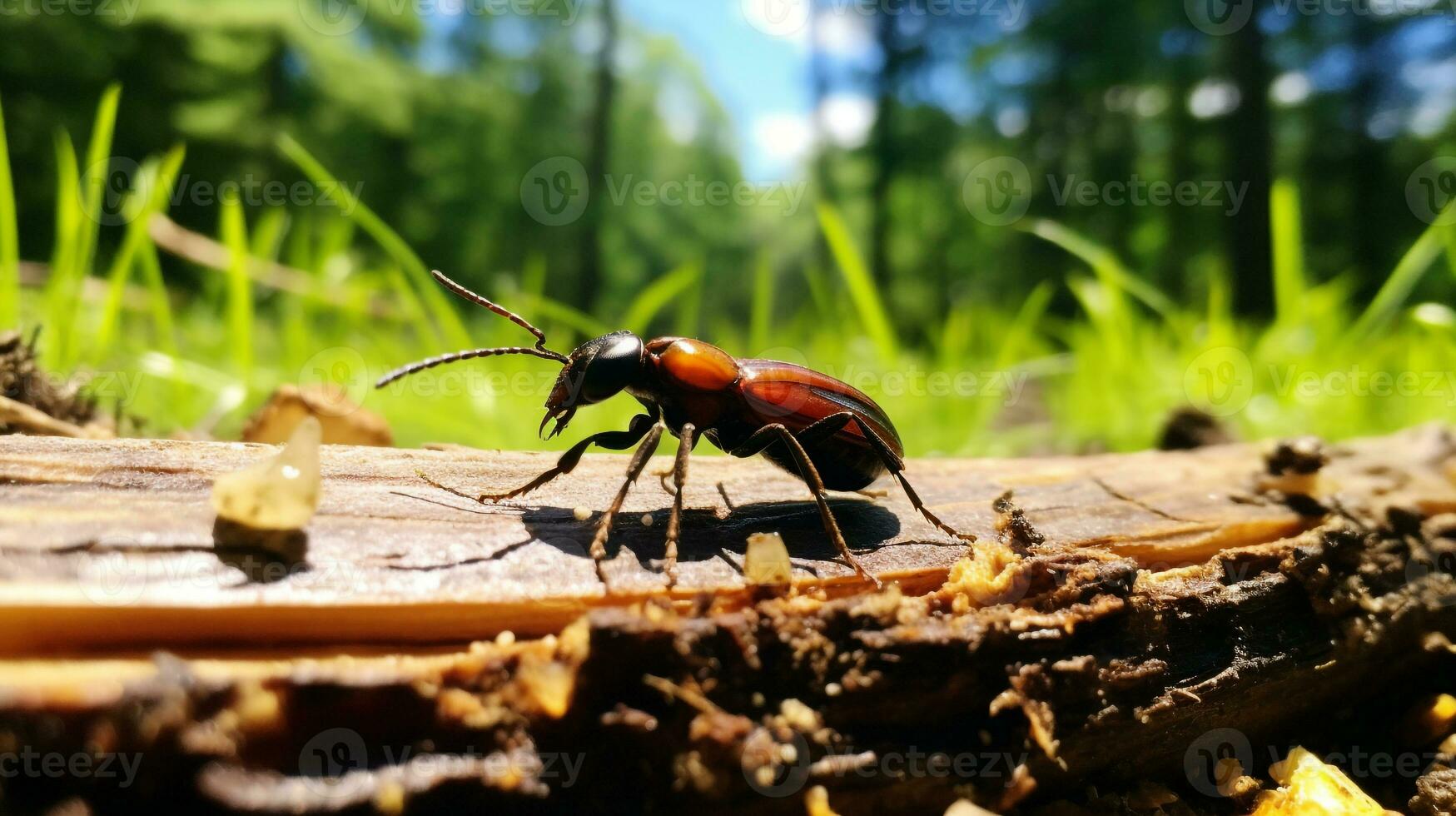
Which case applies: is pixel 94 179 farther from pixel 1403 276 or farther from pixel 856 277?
pixel 1403 276

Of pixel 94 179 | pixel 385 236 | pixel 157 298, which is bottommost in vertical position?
pixel 157 298

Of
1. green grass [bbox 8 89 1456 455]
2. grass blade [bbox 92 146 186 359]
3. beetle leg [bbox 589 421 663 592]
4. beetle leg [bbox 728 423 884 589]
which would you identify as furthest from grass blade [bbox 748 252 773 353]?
grass blade [bbox 92 146 186 359]

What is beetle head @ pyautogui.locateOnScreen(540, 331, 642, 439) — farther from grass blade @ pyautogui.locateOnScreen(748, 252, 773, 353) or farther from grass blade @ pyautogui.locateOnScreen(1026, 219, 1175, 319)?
grass blade @ pyautogui.locateOnScreen(1026, 219, 1175, 319)

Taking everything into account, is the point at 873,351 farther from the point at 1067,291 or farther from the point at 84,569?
the point at 1067,291

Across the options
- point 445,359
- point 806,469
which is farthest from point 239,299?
point 806,469

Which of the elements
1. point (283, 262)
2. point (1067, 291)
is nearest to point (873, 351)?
point (283, 262)

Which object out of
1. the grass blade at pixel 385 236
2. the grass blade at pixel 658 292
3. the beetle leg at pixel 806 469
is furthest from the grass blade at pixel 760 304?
the beetle leg at pixel 806 469
